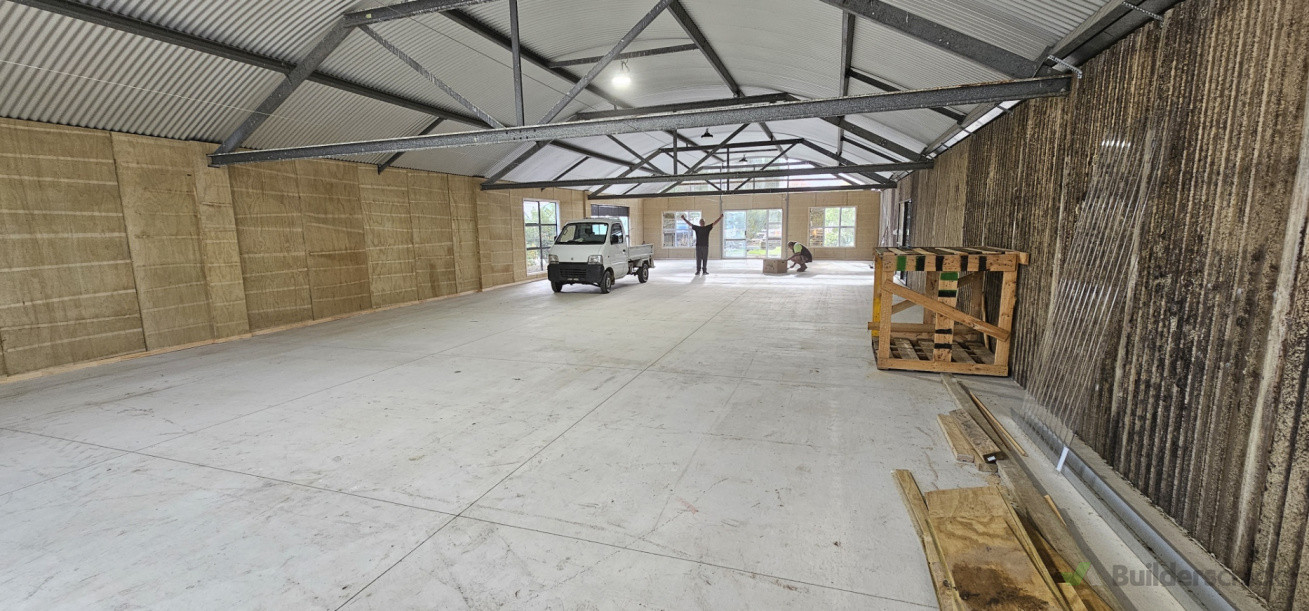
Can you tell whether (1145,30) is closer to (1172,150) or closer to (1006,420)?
(1172,150)

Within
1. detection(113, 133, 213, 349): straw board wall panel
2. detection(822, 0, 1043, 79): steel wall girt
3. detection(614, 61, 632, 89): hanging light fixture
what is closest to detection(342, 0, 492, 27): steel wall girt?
detection(614, 61, 632, 89): hanging light fixture

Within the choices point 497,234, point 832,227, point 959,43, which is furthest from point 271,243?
point 832,227

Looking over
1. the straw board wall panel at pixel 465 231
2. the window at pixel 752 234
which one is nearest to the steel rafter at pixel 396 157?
the straw board wall panel at pixel 465 231

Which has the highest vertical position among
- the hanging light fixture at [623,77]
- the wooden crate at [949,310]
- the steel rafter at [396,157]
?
the hanging light fixture at [623,77]

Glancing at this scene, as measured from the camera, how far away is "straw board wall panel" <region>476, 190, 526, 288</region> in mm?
13930

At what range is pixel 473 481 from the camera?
3.20m

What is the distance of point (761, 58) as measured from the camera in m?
7.54

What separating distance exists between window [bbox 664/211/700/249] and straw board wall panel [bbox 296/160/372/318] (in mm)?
15890

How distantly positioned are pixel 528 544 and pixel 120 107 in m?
7.87

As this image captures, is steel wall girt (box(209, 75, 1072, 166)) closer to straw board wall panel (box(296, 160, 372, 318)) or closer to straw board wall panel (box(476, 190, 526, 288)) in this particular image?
straw board wall panel (box(296, 160, 372, 318))

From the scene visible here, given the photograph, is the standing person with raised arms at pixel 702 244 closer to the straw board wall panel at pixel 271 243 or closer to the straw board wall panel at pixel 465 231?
the straw board wall panel at pixel 465 231

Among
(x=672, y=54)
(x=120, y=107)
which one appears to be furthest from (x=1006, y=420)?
(x=120, y=107)

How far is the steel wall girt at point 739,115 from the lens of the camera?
4.44 meters

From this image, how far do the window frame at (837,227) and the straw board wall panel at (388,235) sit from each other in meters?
16.7
